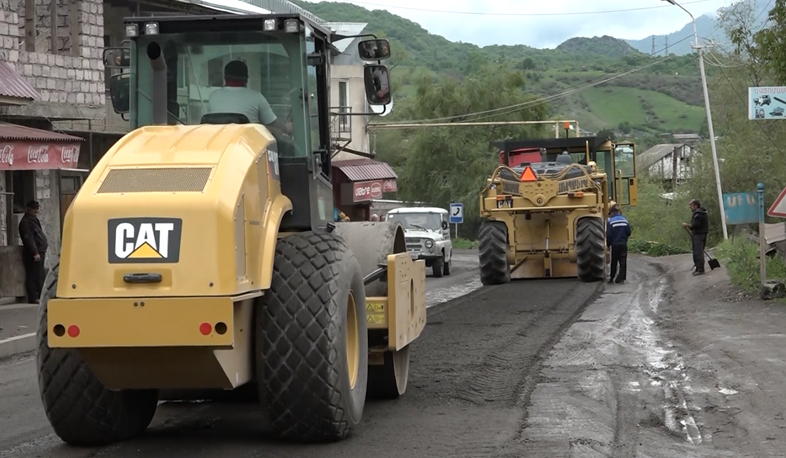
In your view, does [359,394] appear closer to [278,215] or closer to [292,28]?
[278,215]

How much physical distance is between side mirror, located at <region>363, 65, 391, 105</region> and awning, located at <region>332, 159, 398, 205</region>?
3498 cm

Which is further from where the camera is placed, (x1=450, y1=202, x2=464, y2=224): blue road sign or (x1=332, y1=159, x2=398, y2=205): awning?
(x1=450, y1=202, x2=464, y2=224): blue road sign

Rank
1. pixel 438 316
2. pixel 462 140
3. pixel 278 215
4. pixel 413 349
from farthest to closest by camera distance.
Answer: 1. pixel 462 140
2. pixel 438 316
3. pixel 413 349
4. pixel 278 215

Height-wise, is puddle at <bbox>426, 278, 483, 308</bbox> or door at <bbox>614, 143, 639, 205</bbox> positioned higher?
door at <bbox>614, 143, 639, 205</bbox>

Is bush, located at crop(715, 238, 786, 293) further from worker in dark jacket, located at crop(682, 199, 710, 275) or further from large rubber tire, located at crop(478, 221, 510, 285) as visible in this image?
large rubber tire, located at crop(478, 221, 510, 285)

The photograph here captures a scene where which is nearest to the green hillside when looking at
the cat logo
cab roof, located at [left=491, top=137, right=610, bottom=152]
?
cab roof, located at [left=491, top=137, right=610, bottom=152]

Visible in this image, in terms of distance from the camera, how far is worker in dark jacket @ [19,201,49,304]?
65.0 ft

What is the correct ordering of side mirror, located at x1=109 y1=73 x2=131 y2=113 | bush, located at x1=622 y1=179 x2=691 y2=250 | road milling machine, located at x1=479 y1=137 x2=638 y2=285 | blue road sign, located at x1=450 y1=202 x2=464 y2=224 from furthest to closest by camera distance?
blue road sign, located at x1=450 y1=202 x2=464 y2=224 < bush, located at x1=622 y1=179 x2=691 y2=250 < road milling machine, located at x1=479 y1=137 x2=638 y2=285 < side mirror, located at x1=109 y1=73 x2=131 y2=113

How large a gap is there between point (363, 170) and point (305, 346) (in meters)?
40.0

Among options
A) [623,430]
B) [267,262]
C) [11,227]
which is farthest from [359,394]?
[11,227]

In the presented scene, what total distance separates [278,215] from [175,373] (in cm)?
136

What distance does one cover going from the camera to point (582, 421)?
836 centimetres

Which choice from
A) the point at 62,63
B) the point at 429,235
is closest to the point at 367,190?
the point at 429,235

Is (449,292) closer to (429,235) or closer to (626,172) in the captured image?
(626,172)
